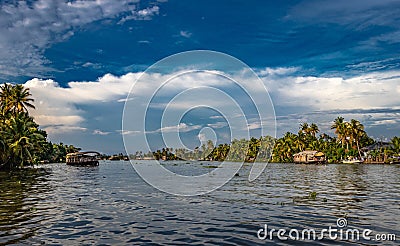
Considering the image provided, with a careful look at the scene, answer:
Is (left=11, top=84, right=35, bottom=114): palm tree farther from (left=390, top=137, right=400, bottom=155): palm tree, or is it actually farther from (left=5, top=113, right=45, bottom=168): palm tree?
(left=390, top=137, right=400, bottom=155): palm tree

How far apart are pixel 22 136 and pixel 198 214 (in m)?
69.7

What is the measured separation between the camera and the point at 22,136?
78.4 meters

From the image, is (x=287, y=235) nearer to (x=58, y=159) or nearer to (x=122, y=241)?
(x=122, y=241)

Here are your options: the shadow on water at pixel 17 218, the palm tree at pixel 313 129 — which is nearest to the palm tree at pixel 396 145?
the palm tree at pixel 313 129

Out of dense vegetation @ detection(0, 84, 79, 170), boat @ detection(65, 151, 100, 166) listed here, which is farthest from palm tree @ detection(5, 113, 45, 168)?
boat @ detection(65, 151, 100, 166)

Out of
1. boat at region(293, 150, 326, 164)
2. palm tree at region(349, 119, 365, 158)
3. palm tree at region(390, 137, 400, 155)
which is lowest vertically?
boat at region(293, 150, 326, 164)

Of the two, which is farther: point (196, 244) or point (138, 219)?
point (138, 219)

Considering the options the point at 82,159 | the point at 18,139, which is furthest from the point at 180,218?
the point at 82,159

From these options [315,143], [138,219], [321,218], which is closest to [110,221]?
[138,219]

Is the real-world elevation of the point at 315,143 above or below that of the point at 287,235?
above

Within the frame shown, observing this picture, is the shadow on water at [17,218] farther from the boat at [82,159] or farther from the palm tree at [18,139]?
the boat at [82,159]

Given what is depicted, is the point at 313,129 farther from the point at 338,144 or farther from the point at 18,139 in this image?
the point at 18,139

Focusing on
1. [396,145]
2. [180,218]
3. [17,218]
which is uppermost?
[396,145]

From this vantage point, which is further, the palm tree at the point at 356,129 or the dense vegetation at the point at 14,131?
the palm tree at the point at 356,129
